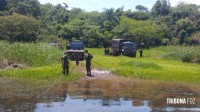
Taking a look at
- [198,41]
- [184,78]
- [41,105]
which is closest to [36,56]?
[184,78]

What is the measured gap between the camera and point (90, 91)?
19672mm

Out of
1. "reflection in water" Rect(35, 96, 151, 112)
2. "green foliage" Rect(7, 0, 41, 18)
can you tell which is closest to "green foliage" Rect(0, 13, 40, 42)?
"green foliage" Rect(7, 0, 41, 18)

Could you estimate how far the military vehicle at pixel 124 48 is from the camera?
4512 centimetres

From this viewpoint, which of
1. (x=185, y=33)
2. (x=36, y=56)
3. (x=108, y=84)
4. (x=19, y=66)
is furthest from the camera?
(x=185, y=33)

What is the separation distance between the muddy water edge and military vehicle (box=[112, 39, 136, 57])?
2064 cm

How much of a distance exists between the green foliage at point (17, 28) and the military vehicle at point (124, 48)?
15.0m

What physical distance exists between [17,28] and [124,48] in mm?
18796

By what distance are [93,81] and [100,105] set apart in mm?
6973

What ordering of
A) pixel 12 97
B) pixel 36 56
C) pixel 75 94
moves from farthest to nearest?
pixel 36 56 < pixel 75 94 < pixel 12 97

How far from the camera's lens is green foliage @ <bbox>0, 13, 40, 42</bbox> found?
182ft

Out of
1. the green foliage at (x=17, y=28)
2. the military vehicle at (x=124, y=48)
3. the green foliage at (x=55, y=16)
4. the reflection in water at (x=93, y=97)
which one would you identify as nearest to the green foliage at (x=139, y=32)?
the green foliage at (x=55, y=16)

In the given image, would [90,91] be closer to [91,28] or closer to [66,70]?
[66,70]

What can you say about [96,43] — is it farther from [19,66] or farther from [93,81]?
[93,81]

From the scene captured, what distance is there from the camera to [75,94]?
18.6 metres
